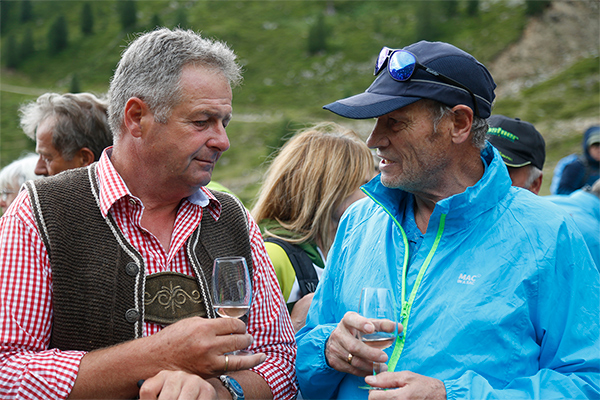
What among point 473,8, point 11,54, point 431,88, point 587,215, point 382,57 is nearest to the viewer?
point 431,88

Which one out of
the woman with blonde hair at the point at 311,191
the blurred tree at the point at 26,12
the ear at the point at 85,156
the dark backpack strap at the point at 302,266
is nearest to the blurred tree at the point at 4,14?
the blurred tree at the point at 26,12

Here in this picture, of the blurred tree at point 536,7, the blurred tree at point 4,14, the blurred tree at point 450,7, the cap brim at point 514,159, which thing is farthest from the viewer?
the blurred tree at point 4,14

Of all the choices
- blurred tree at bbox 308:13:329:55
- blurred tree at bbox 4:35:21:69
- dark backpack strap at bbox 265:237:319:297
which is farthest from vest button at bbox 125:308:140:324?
blurred tree at bbox 4:35:21:69

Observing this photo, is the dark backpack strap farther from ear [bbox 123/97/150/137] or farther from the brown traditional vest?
ear [bbox 123/97/150/137]

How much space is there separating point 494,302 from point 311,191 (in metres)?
2.16

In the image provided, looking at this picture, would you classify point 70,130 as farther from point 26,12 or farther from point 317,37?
point 26,12

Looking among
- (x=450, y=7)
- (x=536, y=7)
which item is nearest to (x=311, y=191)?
(x=536, y=7)

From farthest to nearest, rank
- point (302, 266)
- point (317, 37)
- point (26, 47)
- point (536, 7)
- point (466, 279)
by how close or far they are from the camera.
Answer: point (26, 47) → point (317, 37) → point (536, 7) → point (302, 266) → point (466, 279)

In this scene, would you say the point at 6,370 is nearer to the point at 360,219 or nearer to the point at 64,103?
the point at 360,219

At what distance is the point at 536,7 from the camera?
81250 millimetres

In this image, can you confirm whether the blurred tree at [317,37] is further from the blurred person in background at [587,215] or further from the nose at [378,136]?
the nose at [378,136]

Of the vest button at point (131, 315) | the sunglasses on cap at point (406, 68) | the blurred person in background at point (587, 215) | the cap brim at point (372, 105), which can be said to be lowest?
the blurred person in background at point (587, 215)

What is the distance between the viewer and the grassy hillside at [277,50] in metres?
64.8

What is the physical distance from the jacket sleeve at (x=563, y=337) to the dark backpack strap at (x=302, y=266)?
1.72 metres
